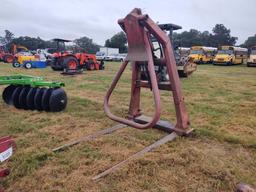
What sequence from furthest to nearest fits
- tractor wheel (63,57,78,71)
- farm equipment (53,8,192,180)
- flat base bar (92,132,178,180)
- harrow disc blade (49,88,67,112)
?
tractor wheel (63,57,78,71), harrow disc blade (49,88,67,112), farm equipment (53,8,192,180), flat base bar (92,132,178,180)

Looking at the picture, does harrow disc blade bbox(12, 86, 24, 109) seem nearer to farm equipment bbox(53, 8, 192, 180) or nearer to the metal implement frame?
the metal implement frame

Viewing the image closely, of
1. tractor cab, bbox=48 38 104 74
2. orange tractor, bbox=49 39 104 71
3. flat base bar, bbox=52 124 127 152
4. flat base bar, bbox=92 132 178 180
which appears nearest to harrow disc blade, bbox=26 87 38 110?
flat base bar, bbox=52 124 127 152

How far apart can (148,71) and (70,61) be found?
35.9 feet

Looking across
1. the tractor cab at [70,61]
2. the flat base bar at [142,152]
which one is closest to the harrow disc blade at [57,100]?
the flat base bar at [142,152]

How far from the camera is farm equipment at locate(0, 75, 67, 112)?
15.9ft

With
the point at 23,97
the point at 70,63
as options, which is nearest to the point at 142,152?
the point at 23,97

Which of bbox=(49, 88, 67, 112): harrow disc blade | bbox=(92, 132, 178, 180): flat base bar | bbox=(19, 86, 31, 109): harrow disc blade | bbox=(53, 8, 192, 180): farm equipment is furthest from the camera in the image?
bbox=(19, 86, 31, 109): harrow disc blade

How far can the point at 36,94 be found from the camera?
4934mm

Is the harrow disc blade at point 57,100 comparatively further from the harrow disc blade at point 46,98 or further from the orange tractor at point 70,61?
the orange tractor at point 70,61

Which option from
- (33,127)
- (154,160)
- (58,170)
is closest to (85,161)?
(58,170)

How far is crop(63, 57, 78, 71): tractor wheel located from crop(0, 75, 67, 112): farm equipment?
26.4 ft

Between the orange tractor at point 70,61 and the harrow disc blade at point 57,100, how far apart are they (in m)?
8.50

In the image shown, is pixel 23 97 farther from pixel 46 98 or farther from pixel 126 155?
pixel 126 155

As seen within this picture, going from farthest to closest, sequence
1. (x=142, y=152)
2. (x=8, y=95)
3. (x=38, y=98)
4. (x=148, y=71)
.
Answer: (x=8, y=95) < (x=38, y=98) < (x=148, y=71) < (x=142, y=152)
